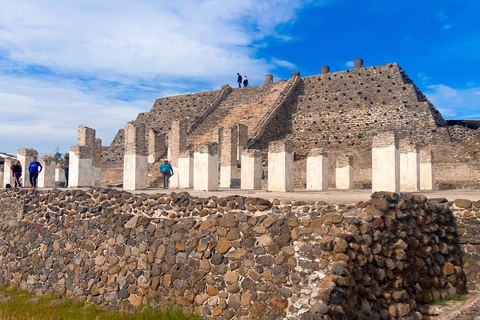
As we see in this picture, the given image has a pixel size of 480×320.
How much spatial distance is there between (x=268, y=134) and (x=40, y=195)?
16.5 metres

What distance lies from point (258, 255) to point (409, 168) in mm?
9242

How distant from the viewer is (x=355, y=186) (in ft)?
57.0

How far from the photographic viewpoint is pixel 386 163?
1016cm

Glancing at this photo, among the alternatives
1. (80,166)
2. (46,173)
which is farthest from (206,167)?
(46,173)

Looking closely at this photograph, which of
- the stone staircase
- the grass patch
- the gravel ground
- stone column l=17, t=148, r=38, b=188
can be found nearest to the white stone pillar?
stone column l=17, t=148, r=38, b=188

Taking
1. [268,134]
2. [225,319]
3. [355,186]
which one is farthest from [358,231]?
[268,134]

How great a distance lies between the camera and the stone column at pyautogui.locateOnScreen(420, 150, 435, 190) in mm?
14609

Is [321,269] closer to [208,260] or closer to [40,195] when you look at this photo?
[208,260]

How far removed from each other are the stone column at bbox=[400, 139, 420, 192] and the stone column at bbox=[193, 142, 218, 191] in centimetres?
608

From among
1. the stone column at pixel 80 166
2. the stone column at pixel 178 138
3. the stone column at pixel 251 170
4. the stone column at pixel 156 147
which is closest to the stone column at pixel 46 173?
the stone column at pixel 80 166

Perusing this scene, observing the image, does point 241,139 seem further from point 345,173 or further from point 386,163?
point 386,163

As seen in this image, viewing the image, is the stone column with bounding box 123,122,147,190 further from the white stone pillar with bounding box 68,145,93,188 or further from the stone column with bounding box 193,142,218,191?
the stone column with bounding box 193,142,218,191

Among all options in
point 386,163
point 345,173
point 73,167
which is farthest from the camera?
point 345,173

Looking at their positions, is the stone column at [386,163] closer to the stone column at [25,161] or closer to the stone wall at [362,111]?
the stone wall at [362,111]
